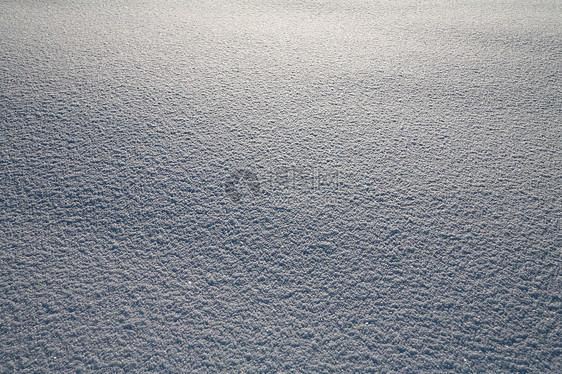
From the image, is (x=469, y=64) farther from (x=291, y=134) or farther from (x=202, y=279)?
(x=202, y=279)

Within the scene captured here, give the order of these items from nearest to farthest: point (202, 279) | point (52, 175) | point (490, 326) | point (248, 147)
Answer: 1. point (490, 326)
2. point (202, 279)
3. point (52, 175)
4. point (248, 147)

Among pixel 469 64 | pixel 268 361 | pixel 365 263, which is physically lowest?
pixel 268 361

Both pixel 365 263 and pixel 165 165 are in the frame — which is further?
pixel 165 165

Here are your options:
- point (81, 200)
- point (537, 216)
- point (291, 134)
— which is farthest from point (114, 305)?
point (537, 216)

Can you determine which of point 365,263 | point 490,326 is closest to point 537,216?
point 490,326

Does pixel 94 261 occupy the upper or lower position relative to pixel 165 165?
lower

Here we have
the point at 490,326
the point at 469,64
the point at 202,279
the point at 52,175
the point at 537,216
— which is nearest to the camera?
the point at 490,326
